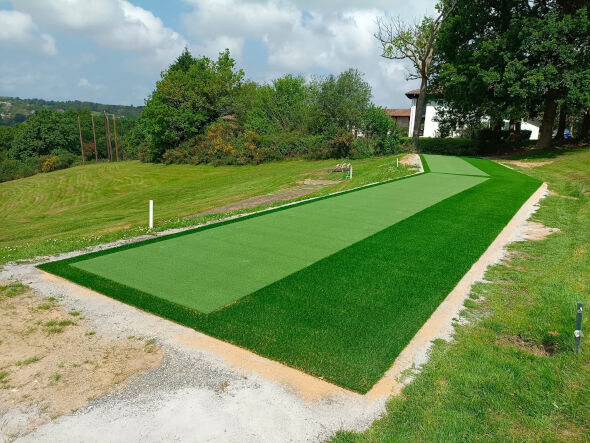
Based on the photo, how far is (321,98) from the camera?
1405 inches

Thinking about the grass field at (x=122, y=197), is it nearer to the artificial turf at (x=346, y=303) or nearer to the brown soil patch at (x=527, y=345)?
the artificial turf at (x=346, y=303)

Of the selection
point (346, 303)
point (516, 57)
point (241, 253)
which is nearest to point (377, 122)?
point (516, 57)

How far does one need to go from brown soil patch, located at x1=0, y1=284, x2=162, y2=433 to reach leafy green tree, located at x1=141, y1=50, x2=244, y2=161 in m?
41.9

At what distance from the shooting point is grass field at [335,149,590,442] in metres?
3.35

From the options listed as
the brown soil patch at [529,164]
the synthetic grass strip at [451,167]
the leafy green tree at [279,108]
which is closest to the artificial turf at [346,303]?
the synthetic grass strip at [451,167]

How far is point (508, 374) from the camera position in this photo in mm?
4078

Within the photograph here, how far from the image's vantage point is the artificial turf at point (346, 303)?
4.45m

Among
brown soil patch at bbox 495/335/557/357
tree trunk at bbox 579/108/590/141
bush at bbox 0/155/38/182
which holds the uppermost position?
tree trunk at bbox 579/108/590/141

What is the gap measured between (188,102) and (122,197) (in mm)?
23163

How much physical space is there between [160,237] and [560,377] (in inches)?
305

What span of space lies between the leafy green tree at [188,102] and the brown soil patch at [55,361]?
41.9 meters

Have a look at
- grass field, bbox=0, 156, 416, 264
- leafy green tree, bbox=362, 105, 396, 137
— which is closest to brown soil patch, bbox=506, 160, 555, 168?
grass field, bbox=0, 156, 416, 264

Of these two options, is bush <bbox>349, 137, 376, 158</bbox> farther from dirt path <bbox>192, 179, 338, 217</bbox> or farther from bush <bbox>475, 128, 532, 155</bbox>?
dirt path <bbox>192, 179, 338, 217</bbox>

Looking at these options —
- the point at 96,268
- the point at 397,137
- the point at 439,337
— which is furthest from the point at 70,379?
the point at 397,137
